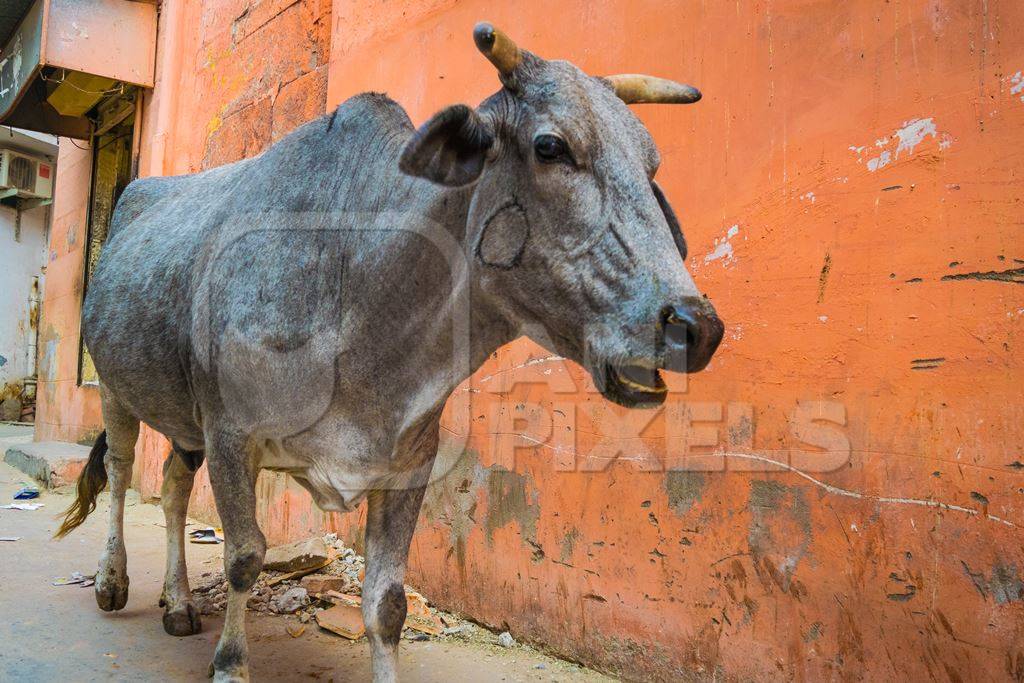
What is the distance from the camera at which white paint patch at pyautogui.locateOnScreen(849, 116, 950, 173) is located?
7.64ft

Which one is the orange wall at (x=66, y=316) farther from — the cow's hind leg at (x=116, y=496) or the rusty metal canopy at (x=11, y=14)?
the cow's hind leg at (x=116, y=496)

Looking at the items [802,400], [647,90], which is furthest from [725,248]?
[647,90]

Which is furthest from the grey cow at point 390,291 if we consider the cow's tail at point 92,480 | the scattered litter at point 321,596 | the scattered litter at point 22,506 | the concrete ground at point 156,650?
the scattered litter at point 22,506

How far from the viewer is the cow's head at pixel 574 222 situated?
1665 millimetres

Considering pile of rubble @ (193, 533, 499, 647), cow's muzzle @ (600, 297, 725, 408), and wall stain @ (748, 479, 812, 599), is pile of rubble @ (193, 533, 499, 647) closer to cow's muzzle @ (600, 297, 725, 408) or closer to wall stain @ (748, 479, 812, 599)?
wall stain @ (748, 479, 812, 599)

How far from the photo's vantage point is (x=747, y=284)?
2.77 meters

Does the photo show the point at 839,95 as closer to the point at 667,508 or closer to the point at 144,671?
the point at 667,508

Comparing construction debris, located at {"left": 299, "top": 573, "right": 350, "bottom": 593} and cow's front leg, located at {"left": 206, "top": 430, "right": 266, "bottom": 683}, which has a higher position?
cow's front leg, located at {"left": 206, "top": 430, "right": 266, "bottom": 683}

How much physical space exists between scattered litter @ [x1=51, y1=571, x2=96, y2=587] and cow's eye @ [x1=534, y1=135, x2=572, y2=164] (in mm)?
3595

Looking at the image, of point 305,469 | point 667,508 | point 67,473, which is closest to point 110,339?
point 305,469

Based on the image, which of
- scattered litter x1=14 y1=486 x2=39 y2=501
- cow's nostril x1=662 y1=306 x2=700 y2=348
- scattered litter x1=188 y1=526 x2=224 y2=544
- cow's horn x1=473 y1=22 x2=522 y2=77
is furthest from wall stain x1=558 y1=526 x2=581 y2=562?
scattered litter x1=14 y1=486 x2=39 y2=501

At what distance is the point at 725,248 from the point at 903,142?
673 mm

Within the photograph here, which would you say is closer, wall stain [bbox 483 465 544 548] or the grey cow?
the grey cow

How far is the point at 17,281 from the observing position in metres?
17.5
